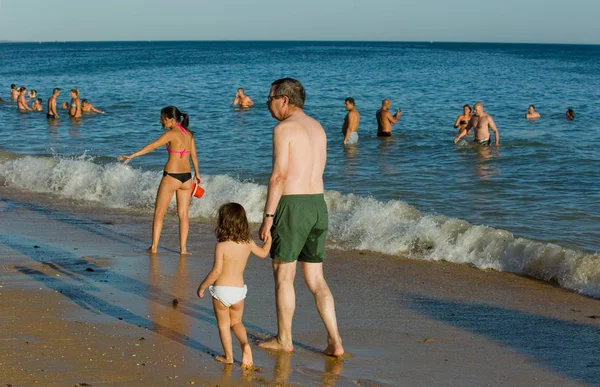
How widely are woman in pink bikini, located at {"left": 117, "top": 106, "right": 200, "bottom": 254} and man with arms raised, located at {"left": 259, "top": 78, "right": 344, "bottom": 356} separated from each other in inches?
117

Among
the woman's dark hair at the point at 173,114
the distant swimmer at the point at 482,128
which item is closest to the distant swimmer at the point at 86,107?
the distant swimmer at the point at 482,128

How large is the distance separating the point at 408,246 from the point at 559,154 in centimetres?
837

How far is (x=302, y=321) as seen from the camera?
18.7ft

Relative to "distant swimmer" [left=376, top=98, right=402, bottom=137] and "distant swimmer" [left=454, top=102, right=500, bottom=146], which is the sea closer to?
"distant swimmer" [left=376, top=98, right=402, bottom=137]

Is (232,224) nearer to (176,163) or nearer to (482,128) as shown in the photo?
(176,163)

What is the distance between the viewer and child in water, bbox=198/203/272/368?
4.58m

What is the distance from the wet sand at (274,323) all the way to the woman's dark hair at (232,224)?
2.57 ft

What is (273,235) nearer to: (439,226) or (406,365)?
(406,365)

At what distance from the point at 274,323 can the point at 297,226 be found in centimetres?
123

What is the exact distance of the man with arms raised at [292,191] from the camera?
4621 millimetres

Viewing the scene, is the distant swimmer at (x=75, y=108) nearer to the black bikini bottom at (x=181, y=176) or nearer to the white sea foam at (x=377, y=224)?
the white sea foam at (x=377, y=224)

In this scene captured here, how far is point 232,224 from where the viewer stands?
457 cm

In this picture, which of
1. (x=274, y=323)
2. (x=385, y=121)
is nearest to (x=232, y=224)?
(x=274, y=323)

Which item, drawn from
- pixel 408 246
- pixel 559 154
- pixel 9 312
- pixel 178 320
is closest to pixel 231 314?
pixel 178 320
